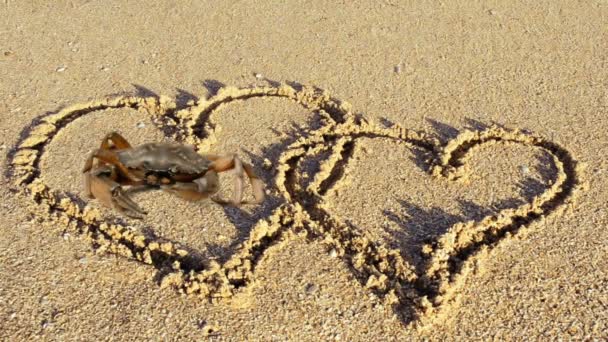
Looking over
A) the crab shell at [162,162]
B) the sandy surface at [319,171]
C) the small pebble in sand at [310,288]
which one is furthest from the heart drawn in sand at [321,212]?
the crab shell at [162,162]

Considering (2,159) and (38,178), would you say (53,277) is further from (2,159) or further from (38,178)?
(2,159)

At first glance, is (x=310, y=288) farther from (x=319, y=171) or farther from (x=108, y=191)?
(x=108, y=191)

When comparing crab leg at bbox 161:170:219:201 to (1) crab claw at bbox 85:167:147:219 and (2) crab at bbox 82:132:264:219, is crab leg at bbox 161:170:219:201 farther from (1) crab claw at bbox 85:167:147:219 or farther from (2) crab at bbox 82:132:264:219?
(1) crab claw at bbox 85:167:147:219

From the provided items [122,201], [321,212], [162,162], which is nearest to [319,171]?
[321,212]

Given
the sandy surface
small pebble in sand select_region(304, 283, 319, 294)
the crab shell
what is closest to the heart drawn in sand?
the sandy surface

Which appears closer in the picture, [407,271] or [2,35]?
[407,271]

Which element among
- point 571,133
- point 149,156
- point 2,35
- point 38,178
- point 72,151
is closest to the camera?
point 149,156

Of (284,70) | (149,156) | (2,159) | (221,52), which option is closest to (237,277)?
(149,156)

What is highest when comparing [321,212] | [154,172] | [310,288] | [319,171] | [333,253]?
[154,172]
